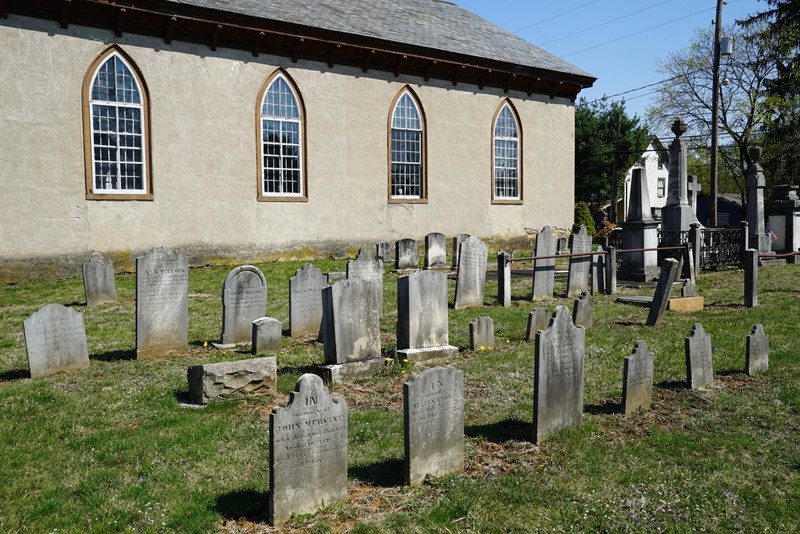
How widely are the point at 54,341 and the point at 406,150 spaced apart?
17.2 metres

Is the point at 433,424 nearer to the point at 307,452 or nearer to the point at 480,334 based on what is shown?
the point at 307,452

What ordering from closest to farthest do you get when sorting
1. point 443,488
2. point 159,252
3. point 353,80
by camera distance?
1. point 443,488
2. point 159,252
3. point 353,80

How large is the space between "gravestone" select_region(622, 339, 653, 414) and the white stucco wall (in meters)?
15.3

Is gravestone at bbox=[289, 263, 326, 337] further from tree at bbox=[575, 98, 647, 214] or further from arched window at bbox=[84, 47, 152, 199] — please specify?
tree at bbox=[575, 98, 647, 214]

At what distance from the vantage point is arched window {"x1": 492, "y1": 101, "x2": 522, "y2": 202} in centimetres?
2688

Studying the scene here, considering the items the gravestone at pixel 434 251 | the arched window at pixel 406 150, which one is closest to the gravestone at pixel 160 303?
the gravestone at pixel 434 251

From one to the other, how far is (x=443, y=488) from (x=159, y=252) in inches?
239

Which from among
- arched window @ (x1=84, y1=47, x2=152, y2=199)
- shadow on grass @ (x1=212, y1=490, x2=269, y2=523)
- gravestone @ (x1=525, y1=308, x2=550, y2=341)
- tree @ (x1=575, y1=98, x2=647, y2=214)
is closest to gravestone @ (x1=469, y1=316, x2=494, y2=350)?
gravestone @ (x1=525, y1=308, x2=550, y2=341)

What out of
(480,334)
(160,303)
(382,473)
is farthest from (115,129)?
(382,473)

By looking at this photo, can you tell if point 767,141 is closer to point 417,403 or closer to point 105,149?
point 105,149

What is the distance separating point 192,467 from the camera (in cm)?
567

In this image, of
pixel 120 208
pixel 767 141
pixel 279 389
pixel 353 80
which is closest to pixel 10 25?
pixel 120 208

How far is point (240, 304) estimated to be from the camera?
1038 centimetres

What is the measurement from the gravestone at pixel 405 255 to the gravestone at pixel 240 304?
8.77 metres
